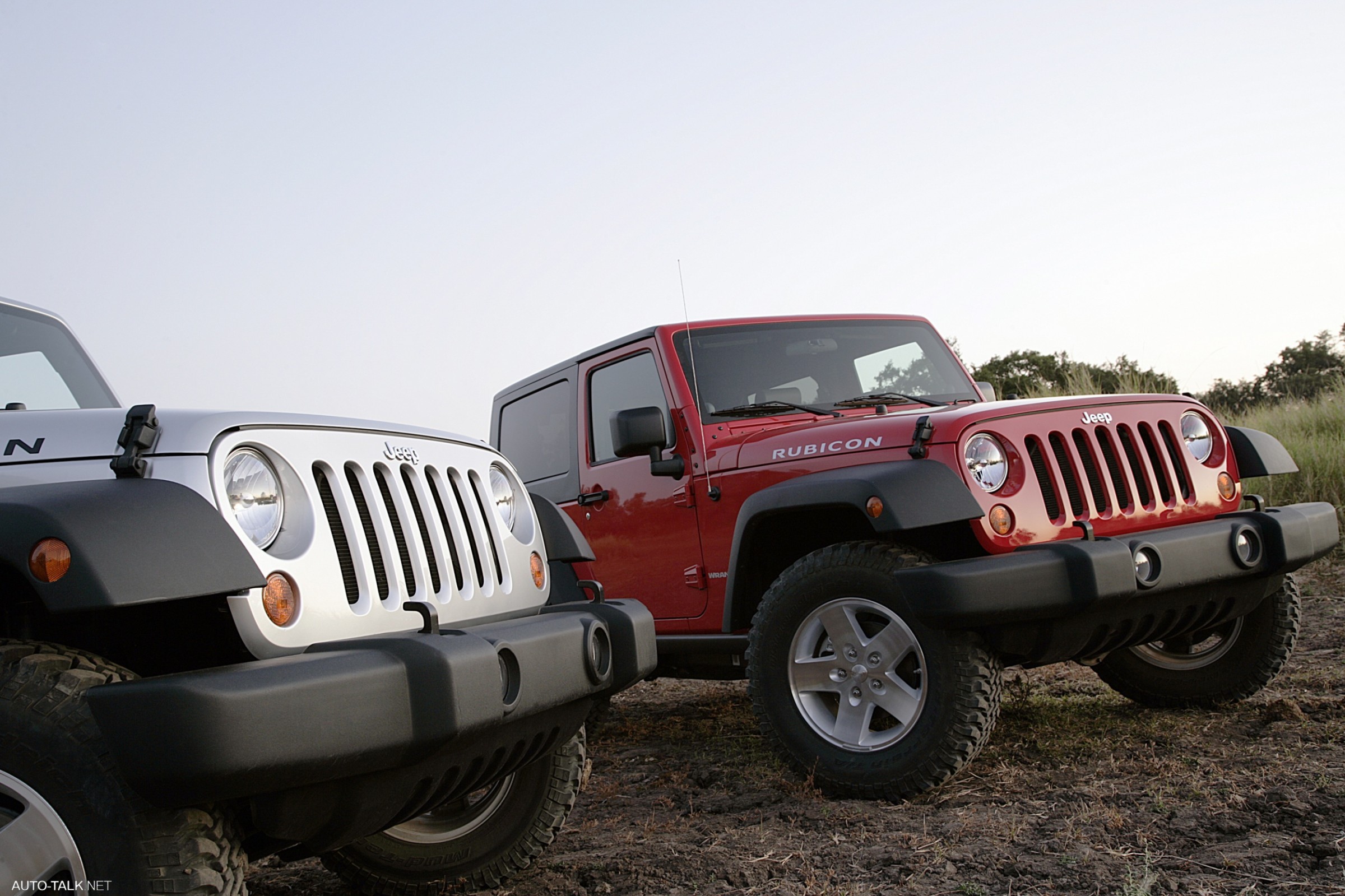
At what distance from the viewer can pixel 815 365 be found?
16.4 ft

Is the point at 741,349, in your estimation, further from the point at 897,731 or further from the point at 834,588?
the point at 897,731

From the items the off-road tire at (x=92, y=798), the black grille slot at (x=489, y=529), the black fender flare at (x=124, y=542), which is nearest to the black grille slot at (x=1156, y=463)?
the black grille slot at (x=489, y=529)

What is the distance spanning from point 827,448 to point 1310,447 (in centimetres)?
A: 712

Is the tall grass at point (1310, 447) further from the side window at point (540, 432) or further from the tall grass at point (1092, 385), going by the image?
the side window at point (540, 432)

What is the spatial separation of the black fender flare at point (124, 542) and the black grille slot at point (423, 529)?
56 centimetres

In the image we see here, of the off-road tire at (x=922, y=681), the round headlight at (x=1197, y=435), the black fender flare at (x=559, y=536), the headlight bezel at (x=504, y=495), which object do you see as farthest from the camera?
the round headlight at (x=1197, y=435)

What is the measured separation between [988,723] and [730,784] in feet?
3.36

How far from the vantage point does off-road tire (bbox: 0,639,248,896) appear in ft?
5.76

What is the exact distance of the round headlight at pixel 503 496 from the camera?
2.94 metres

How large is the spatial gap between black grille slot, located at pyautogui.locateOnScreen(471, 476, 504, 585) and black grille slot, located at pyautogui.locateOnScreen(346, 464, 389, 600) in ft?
1.29

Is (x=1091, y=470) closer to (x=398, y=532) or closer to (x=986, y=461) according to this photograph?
(x=986, y=461)

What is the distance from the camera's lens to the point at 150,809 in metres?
1.78

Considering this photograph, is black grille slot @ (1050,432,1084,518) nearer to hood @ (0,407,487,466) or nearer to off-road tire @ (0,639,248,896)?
hood @ (0,407,487,466)

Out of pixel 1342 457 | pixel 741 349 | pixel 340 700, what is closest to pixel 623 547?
pixel 741 349
